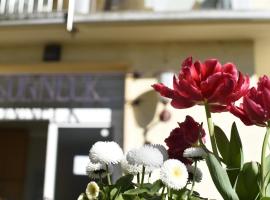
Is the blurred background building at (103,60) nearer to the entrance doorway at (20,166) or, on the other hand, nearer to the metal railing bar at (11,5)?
the metal railing bar at (11,5)

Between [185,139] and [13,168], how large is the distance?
21.5 feet

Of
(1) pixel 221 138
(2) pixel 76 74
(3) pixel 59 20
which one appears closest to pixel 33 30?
(3) pixel 59 20

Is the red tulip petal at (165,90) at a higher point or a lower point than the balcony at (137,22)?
lower

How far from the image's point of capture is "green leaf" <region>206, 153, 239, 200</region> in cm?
91

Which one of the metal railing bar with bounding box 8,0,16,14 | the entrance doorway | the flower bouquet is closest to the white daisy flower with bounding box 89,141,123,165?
the flower bouquet

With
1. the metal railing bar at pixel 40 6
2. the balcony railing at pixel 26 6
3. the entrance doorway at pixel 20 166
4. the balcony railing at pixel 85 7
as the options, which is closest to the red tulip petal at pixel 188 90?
the balcony railing at pixel 85 7

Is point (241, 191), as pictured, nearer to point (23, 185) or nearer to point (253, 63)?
point (253, 63)

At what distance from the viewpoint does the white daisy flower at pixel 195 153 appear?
983 mm

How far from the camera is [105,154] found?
101 centimetres

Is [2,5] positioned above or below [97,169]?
above

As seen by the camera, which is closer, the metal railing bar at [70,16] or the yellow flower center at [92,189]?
the yellow flower center at [92,189]

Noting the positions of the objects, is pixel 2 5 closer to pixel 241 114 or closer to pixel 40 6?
pixel 40 6

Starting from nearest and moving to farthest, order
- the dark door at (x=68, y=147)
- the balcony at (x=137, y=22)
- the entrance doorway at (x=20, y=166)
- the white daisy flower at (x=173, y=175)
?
the white daisy flower at (x=173, y=175) → the balcony at (x=137, y=22) → the dark door at (x=68, y=147) → the entrance doorway at (x=20, y=166)

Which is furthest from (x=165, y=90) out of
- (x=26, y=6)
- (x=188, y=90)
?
(x=26, y=6)
